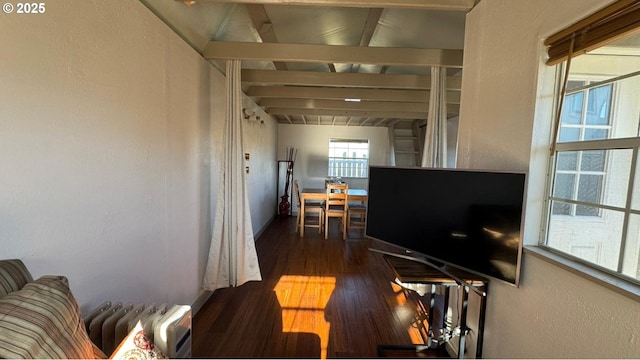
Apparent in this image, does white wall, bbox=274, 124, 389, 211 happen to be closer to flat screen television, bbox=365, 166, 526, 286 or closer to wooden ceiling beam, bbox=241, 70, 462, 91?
wooden ceiling beam, bbox=241, 70, 462, 91

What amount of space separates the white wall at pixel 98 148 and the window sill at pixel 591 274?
2.11 meters

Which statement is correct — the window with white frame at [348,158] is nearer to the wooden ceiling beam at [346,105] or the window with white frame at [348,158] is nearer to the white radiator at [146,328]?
the wooden ceiling beam at [346,105]

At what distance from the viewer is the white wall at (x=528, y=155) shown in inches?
35.6

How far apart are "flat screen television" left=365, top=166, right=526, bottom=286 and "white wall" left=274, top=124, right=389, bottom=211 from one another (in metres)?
4.99

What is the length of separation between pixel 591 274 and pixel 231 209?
2402 millimetres

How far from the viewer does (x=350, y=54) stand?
2.21 m

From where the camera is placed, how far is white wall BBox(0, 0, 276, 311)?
947 millimetres

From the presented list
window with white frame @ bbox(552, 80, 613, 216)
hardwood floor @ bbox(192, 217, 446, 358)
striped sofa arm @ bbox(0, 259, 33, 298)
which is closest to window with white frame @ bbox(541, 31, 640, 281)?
window with white frame @ bbox(552, 80, 613, 216)

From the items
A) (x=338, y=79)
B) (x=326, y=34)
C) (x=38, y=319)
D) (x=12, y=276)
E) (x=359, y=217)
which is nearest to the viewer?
(x=38, y=319)

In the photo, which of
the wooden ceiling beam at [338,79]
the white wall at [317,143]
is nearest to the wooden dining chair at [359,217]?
the white wall at [317,143]

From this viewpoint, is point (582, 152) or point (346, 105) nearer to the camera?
point (582, 152)

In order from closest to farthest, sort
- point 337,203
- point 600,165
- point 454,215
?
point 600,165, point 454,215, point 337,203

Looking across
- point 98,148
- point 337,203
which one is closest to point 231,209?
point 98,148

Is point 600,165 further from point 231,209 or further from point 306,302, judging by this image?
point 231,209
